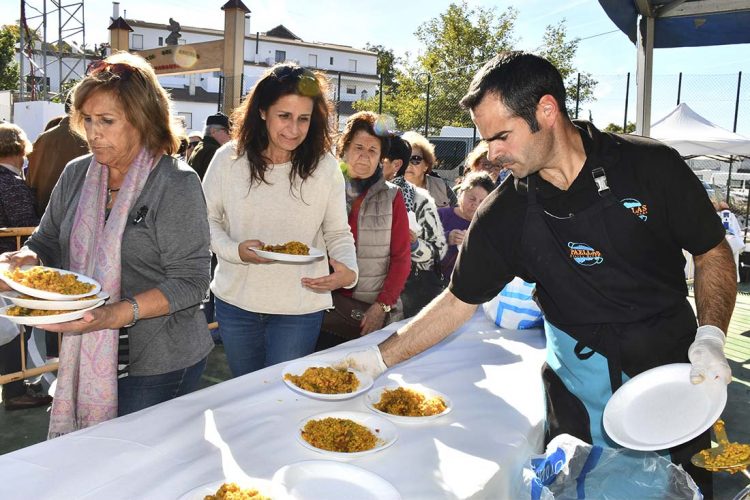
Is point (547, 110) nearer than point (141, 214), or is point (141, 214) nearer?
point (547, 110)

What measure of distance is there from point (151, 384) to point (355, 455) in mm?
775

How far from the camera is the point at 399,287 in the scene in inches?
120

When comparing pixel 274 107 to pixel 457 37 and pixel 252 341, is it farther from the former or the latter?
pixel 457 37

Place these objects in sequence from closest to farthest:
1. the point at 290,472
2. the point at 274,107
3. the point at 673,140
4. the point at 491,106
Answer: the point at 290,472 → the point at 491,106 → the point at 274,107 → the point at 673,140

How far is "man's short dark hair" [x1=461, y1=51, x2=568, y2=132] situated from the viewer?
5.31 ft

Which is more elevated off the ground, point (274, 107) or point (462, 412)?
point (274, 107)

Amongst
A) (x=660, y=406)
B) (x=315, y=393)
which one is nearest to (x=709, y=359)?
(x=660, y=406)

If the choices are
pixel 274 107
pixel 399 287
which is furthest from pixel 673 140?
pixel 274 107

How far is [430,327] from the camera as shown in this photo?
1.94 metres

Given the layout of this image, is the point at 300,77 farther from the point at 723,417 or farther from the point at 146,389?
the point at 723,417

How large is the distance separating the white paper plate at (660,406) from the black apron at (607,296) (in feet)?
0.76

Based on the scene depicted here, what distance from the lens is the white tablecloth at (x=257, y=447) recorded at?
130cm

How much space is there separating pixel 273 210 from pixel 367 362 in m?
0.76

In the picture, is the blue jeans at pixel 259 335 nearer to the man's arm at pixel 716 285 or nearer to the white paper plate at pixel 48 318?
the white paper plate at pixel 48 318
